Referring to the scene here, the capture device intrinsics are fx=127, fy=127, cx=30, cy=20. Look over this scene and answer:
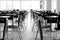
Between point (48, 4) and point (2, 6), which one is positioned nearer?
point (48, 4)

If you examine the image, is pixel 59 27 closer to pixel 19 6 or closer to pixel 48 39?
pixel 48 39

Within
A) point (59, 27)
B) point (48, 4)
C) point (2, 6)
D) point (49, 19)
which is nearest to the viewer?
point (59, 27)

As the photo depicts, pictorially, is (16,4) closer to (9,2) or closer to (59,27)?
(9,2)

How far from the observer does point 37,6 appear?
18.7 meters

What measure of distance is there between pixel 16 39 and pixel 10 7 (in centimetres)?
1456

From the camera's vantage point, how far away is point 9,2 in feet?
61.4

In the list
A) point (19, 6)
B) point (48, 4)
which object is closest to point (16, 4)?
point (19, 6)

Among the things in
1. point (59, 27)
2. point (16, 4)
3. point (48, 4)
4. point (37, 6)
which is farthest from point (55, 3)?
point (59, 27)

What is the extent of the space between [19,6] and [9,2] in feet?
5.15

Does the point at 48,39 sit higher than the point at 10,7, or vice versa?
the point at 10,7

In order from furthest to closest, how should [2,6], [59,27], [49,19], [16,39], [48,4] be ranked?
[2,6], [48,4], [16,39], [49,19], [59,27]

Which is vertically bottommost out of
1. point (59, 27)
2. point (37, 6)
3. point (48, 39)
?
point (48, 39)

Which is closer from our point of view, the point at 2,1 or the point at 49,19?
the point at 49,19

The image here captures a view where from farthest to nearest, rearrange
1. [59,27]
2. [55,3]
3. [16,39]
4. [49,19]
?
[55,3] < [16,39] < [49,19] < [59,27]
